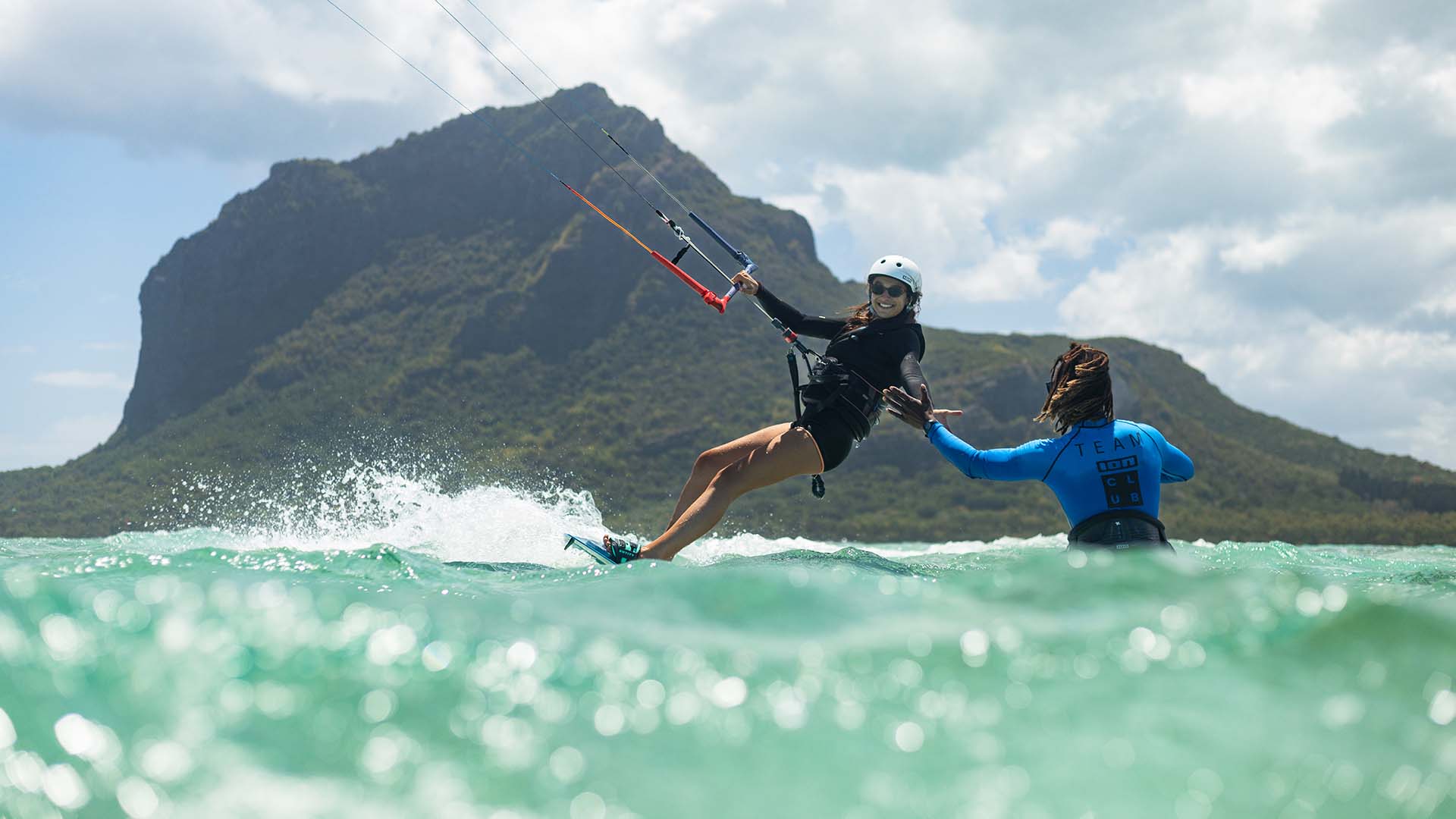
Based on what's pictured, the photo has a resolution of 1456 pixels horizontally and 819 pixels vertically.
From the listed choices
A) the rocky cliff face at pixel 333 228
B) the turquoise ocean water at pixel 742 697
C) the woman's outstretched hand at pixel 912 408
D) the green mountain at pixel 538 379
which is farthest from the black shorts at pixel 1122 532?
the rocky cliff face at pixel 333 228

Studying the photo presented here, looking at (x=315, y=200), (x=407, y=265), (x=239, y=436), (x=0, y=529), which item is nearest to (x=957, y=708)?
(x=0, y=529)

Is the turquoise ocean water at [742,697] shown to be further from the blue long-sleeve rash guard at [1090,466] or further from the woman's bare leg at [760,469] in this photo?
the woman's bare leg at [760,469]

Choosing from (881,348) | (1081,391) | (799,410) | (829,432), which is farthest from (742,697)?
(799,410)

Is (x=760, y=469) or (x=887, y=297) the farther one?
(x=887, y=297)

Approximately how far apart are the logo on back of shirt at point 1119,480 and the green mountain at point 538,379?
169 feet

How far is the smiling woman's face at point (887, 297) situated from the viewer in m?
6.95

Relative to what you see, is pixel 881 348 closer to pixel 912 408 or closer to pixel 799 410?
pixel 799 410

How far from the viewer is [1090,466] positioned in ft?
16.1

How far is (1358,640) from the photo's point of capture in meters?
2.88

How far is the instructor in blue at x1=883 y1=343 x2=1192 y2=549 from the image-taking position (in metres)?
4.88

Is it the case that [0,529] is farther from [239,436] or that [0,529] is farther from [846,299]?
[846,299]

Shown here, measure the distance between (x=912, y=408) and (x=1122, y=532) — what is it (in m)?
1.31

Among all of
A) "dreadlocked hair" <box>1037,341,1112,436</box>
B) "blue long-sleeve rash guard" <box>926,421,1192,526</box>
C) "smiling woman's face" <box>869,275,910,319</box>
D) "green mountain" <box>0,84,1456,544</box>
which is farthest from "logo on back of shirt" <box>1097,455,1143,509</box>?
"green mountain" <box>0,84,1456,544</box>

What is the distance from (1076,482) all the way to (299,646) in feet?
12.5
